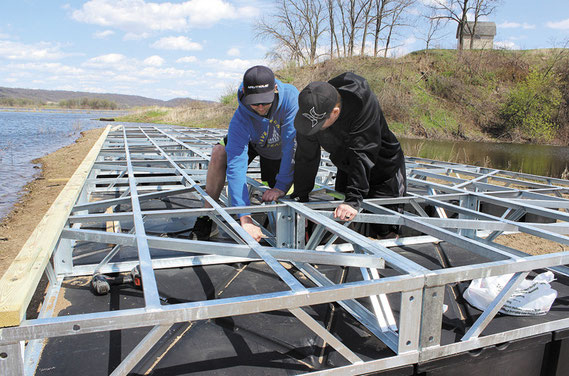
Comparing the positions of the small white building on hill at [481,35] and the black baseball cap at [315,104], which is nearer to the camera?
the black baseball cap at [315,104]

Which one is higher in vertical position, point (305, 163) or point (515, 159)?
point (305, 163)

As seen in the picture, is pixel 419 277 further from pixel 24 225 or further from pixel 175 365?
pixel 24 225

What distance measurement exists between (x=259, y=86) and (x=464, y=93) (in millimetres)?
29877

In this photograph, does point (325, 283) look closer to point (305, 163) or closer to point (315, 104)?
point (305, 163)

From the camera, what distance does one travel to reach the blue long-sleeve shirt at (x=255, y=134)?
11.7ft

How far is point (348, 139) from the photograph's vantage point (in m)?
3.14

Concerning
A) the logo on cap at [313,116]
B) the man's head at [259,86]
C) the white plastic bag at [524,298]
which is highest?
the man's head at [259,86]

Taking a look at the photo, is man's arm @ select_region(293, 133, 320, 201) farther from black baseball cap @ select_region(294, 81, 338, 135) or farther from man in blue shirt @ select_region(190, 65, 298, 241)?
black baseball cap @ select_region(294, 81, 338, 135)

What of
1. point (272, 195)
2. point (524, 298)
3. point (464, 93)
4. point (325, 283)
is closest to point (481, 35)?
point (464, 93)

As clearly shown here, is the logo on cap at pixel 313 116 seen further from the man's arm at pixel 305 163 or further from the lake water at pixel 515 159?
the lake water at pixel 515 159

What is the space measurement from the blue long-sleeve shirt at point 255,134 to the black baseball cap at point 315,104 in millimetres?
775

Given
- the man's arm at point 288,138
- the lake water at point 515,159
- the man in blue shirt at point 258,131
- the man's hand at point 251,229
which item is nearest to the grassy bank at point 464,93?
the lake water at point 515,159

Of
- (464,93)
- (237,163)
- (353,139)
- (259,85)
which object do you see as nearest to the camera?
(353,139)

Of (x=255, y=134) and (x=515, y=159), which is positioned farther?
(x=515, y=159)
